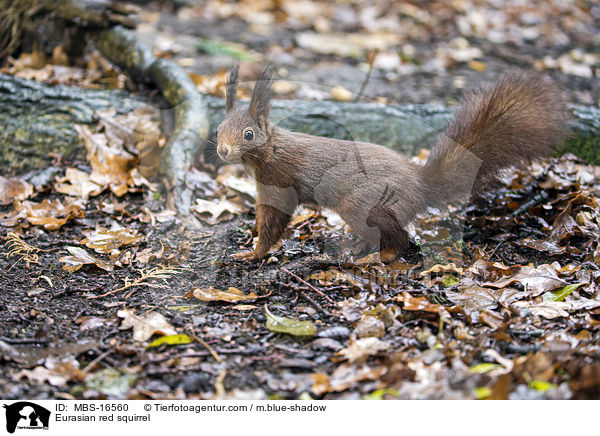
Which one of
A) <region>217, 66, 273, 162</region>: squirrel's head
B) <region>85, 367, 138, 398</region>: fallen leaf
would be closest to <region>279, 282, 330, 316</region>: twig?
<region>217, 66, 273, 162</region>: squirrel's head

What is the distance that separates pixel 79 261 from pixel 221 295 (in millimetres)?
1071

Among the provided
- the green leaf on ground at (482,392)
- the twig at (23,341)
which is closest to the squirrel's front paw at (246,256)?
the twig at (23,341)

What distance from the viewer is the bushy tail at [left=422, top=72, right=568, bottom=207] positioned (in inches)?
146

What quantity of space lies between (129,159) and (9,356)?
8.03 ft

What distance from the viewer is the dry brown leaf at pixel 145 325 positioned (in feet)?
9.88

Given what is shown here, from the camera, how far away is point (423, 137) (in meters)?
5.22

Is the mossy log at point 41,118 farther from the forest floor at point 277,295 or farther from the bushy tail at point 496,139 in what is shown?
the bushy tail at point 496,139

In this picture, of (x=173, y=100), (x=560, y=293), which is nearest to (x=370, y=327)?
(x=560, y=293)

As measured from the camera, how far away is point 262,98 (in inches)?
131

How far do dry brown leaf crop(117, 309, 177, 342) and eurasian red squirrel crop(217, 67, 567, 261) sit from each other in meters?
0.95

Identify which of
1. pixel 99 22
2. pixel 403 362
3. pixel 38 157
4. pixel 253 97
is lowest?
pixel 38 157

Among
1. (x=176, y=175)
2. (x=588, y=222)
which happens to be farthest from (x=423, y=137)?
(x=176, y=175)

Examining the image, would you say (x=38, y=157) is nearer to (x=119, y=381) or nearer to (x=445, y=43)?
(x=119, y=381)
